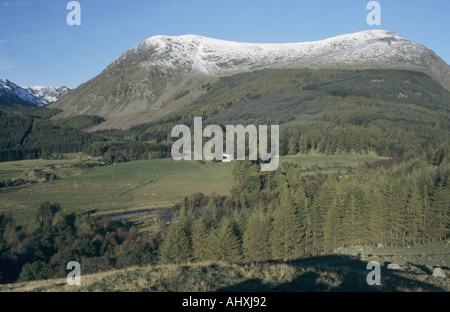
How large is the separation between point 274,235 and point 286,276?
3237 centimetres

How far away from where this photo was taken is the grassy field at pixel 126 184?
282ft

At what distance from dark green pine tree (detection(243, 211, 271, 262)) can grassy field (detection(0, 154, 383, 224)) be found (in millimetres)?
39534

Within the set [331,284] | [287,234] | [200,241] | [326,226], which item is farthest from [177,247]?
[331,284]

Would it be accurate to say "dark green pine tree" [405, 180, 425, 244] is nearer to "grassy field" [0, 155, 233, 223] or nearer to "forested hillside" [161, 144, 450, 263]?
"forested hillside" [161, 144, 450, 263]

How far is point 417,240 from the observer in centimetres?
5009

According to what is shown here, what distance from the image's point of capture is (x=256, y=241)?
48.2 m

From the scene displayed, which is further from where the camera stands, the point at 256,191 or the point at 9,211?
the point at 256,191

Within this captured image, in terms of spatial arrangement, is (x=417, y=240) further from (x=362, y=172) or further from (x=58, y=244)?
(x=58, y=244)

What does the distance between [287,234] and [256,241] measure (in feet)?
16.5

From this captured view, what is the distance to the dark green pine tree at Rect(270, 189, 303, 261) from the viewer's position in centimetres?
4894

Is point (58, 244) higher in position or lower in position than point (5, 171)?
lower

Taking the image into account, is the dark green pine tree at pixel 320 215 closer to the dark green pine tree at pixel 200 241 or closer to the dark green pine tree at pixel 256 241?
the dark green pine tree at pixel 256 241
